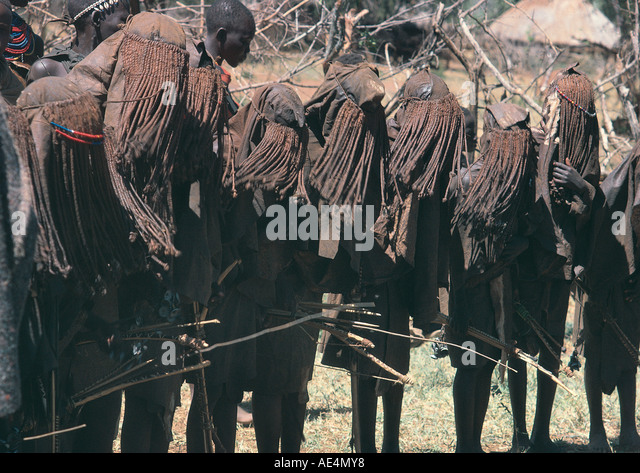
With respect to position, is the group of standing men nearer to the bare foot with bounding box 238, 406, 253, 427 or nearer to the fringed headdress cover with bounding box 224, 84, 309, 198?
the fringed headdress cover with bounding box 224, 84, 309, 198

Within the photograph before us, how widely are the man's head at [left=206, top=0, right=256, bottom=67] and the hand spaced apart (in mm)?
2068

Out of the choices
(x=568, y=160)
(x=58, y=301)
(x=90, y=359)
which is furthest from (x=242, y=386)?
(x=568, y=160)

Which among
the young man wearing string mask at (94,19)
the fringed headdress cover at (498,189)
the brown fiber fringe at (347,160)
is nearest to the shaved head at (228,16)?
the young man wearing string mask at (94,19)

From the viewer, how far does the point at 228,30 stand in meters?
4.54

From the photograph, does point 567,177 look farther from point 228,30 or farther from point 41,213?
point 41,213

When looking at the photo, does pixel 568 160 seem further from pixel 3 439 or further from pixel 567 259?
pixel 3 439

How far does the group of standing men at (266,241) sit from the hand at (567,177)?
0.06 ft

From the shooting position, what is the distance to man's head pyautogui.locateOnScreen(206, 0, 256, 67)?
4.53 meters

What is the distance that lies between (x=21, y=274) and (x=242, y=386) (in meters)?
A: 2.13

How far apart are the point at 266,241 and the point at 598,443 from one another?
3.06 metres

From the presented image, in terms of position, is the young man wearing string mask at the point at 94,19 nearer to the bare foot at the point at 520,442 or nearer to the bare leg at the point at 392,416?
the bare leg at the point at 392,416

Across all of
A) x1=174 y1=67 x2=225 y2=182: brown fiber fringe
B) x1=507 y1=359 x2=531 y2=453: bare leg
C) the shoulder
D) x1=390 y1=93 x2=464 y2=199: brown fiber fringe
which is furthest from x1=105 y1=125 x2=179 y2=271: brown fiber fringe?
x1=507 y1=359 x2=531 y2=453: bare leg

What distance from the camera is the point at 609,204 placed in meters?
5.50
